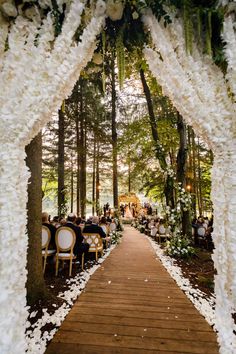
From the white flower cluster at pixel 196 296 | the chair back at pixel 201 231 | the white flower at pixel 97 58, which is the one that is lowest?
the white flower cluster at pixel 196 296

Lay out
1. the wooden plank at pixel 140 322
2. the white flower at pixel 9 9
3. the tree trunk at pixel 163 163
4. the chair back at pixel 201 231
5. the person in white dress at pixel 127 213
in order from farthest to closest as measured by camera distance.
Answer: the person in white dress at pixel 127 213 < the chair back at pixel 201 231 < the tree trunk at pixel 163 163 < the wooden plank at pixel 140 322 < the white flower at pixel 9 9

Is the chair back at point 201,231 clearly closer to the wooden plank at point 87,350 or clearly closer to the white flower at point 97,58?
the wooden plank at point 87,350

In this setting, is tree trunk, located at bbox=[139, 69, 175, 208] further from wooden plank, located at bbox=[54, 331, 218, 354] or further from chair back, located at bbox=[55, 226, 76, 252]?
wooden plank, located at bbox=[54, 331, 218, 354]

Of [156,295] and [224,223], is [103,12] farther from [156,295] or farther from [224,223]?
[156,295]

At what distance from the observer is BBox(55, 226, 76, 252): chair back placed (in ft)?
18.0

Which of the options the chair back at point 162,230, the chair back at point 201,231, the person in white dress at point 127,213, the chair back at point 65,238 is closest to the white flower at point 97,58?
the chair back at point 65,238

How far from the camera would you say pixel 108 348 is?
Result: 253 cm

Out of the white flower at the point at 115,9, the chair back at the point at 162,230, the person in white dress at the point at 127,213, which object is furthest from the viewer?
the person in white dress at the point at 127,213

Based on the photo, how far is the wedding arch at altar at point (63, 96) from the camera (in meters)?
2.06

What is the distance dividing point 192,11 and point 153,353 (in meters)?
3.44

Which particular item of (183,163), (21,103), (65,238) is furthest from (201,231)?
(21,103)

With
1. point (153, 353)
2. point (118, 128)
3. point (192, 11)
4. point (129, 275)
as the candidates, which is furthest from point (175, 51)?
point (118, 128)

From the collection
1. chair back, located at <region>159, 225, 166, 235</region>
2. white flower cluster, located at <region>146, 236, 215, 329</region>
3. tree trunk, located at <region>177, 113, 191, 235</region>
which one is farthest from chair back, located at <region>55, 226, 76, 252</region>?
chair back, located at <region>159, 225, 166, 235</region>

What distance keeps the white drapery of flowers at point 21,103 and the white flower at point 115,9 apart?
0.27ft
